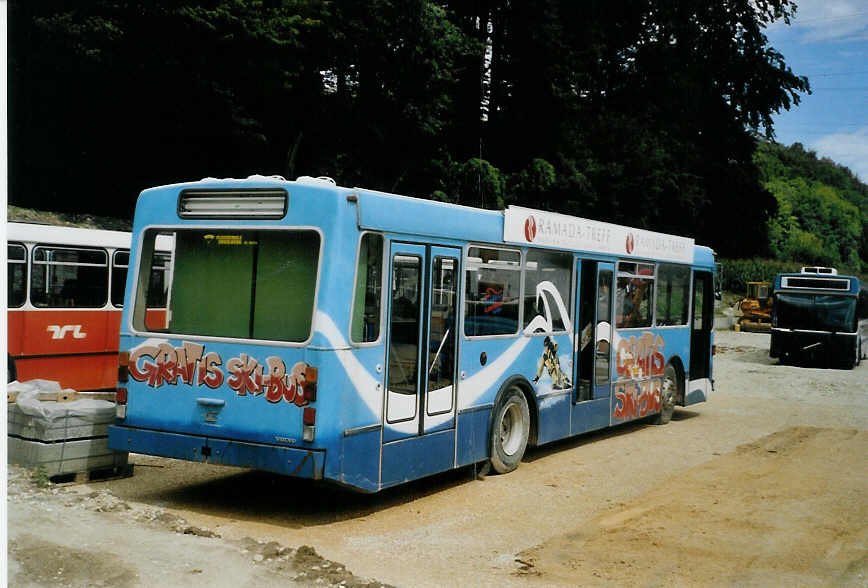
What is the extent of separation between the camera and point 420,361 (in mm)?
9250

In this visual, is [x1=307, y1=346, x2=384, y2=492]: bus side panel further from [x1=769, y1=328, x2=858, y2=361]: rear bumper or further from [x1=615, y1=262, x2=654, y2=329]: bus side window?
[x1=769, y1=328, x2=858, y2=361]: rear bumper

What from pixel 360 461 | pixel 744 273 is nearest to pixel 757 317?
pixel 744 273

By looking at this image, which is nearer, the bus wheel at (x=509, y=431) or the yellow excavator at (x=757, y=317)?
the bus wheel at (x=509, y=431)

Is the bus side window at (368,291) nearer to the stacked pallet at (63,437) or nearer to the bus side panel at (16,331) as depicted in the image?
the stacked pallet at (63,437)

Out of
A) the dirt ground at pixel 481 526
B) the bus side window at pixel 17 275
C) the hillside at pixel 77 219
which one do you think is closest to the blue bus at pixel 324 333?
the dirt ground at pixel 481 526

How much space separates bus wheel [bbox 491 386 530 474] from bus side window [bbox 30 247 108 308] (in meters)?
7.25

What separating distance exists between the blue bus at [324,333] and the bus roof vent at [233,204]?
0.01 metres

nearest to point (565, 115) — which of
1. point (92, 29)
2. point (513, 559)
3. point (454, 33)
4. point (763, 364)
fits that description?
point (454, 33)

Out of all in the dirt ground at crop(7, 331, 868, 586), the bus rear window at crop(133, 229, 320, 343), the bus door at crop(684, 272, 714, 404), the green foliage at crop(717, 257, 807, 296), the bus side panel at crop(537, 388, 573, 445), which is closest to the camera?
the dirt ground at crop(7, 331, 868, 586)

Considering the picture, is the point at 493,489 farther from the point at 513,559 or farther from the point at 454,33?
the point at 454,33

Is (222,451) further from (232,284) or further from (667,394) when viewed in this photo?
(667,394)

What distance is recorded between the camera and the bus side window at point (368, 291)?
8477 mm

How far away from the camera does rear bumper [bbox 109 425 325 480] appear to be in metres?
8.07

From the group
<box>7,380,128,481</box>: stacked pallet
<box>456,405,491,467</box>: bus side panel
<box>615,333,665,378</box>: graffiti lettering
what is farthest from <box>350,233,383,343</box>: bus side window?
<box>615,333,665,378</box>: graffiti lettering
